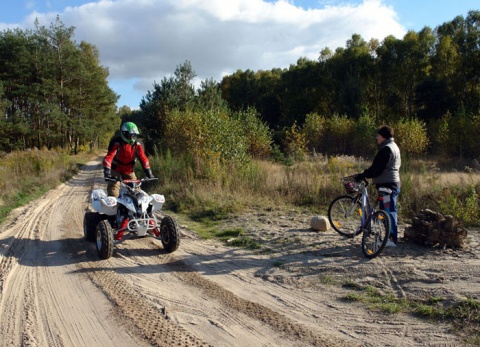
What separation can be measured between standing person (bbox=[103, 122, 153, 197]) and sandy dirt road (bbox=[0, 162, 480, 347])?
138cm

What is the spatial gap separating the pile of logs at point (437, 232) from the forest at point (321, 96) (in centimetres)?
1428

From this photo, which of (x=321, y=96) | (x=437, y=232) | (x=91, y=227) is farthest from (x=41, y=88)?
(x=437, y=232)

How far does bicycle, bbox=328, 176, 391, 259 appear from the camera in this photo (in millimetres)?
6043

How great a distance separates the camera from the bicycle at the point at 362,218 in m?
6.04

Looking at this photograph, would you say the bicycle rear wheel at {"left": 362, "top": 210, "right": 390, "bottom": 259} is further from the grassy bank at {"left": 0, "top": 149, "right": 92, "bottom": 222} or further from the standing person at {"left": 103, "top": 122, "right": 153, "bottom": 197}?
the grassy bank at {"left": 0, "top": 149, "right": 92, "bottom": 222}

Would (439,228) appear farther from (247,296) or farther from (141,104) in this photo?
(141,104)

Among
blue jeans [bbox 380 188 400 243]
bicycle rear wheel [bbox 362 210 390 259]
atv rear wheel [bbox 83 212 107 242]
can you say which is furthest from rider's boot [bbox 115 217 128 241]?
blue jeans [bbox 380 188 400 243]

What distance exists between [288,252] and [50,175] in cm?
1646

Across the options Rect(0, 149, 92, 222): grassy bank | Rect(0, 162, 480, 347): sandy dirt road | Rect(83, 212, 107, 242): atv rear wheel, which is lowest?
Rect(0, 162, 480, 347): sandy dirt road

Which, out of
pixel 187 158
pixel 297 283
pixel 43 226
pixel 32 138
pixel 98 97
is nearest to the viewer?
pixel 297 283

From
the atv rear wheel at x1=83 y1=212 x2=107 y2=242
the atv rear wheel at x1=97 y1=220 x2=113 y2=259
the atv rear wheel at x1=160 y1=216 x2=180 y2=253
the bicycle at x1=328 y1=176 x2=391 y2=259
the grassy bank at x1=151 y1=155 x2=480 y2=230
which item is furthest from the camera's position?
the grassy bank at x1=151 y1=155 x2=480 y2=230

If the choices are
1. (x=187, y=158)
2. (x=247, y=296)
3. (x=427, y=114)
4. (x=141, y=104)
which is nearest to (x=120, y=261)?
(x=247, y=296)

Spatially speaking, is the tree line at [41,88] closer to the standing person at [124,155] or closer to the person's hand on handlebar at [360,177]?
the standing person at [124,155]

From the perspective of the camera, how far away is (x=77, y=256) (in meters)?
6.68
